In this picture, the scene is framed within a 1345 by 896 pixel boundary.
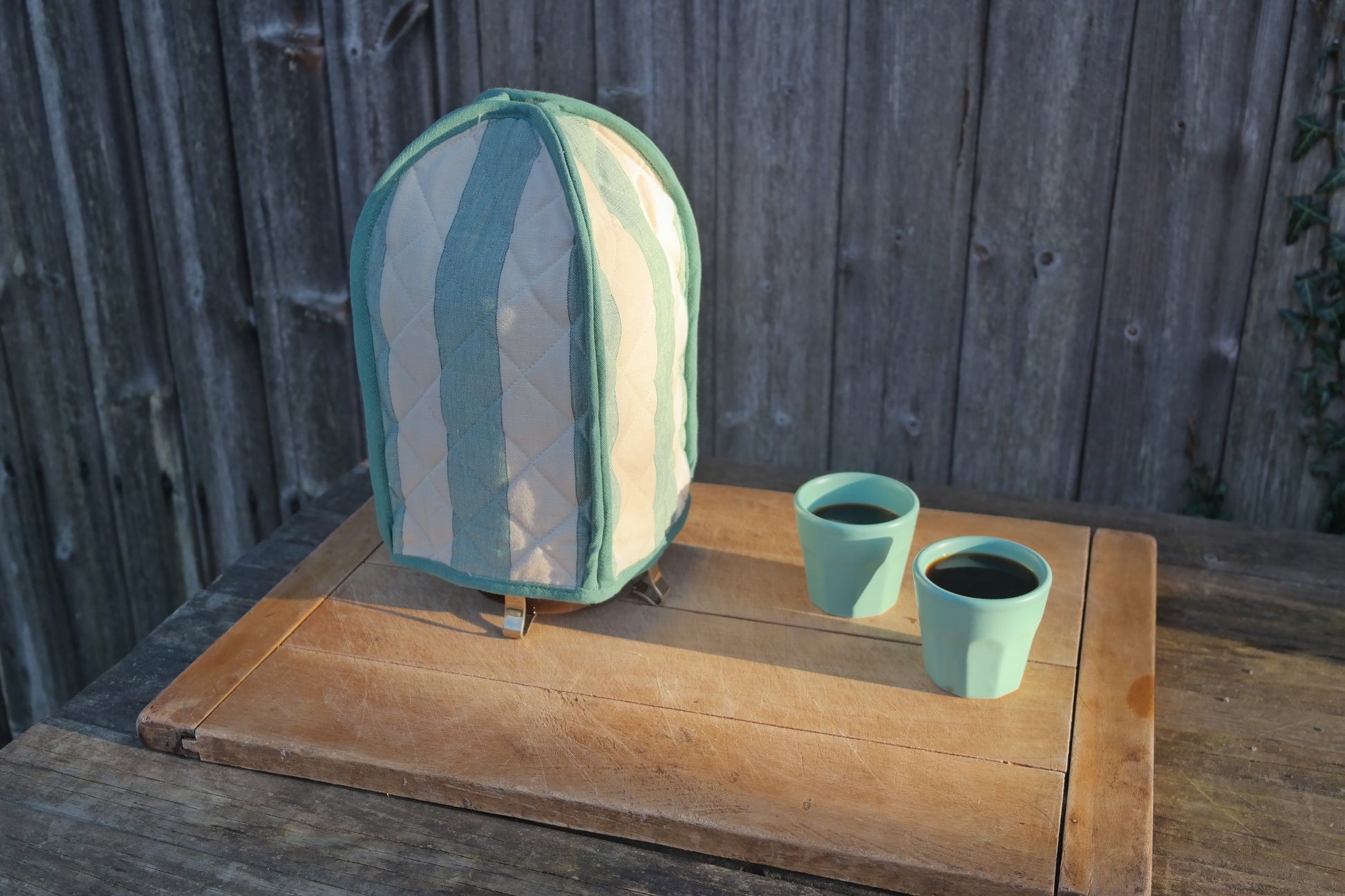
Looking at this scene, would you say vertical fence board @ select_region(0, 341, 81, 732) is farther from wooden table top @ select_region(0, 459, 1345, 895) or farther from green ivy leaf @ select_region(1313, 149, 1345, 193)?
green ivy leaf @ select_region(1313, 149, 1345, 193)

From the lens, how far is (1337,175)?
113cm

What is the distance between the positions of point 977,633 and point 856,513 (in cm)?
19

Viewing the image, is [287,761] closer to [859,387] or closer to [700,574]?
[700,574]

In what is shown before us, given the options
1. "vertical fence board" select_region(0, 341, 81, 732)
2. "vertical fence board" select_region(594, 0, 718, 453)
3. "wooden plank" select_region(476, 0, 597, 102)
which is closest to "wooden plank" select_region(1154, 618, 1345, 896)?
"vertical fence board" select_region(594, 0, 718, 453)

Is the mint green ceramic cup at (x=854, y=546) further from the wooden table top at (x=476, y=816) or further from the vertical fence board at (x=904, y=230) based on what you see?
the vertical fence board at (x=904, y=230)

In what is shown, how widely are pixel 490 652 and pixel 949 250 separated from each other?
0.71 metres

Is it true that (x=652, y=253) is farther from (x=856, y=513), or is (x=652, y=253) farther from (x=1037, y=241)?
(x=1037, y=241)

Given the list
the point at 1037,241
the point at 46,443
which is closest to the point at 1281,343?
the point at 1037,241

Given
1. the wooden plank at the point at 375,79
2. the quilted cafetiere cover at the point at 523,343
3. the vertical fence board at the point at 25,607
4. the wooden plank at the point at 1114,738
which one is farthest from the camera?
the vertical fence board at the point at 25,607

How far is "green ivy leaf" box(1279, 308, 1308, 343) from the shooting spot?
46.9 inches

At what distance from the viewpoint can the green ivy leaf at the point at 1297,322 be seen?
1.19m

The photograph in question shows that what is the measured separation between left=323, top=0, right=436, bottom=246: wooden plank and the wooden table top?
27.3 inches

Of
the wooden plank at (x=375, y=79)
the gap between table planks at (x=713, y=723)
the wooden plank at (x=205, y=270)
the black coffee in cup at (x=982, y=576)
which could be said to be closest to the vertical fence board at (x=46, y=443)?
the wooden plank at (x=205, y=270)

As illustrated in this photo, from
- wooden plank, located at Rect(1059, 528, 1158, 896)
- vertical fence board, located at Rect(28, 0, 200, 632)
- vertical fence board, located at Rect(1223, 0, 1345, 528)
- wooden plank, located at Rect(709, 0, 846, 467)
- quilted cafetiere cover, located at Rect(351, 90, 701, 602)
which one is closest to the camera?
wooden plank, located at Rect(1059, 528, 1158, 896)
